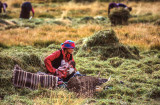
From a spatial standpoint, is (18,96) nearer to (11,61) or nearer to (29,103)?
(29,103)

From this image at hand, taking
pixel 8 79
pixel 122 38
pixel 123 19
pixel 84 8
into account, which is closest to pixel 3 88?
pixel 8 79

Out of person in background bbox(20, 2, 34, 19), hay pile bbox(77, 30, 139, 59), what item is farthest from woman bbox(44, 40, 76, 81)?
person in background bbox(20, 2, 34, 19)

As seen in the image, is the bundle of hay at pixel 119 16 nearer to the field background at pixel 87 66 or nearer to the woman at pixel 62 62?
the field background at pixel 87 66

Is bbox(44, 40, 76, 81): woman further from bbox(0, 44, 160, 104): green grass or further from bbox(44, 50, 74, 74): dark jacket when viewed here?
bbox(0, 44, 160, 104): green grass

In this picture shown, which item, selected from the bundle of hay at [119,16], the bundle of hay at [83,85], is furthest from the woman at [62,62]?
the bundle of hay at [119,16]

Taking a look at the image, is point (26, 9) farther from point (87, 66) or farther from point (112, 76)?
point (112, 76)

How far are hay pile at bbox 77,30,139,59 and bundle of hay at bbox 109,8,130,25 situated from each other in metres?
5.57

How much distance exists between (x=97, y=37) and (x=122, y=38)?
2.05 meters

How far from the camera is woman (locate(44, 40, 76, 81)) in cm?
564

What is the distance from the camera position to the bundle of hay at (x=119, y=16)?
1423 centimetres

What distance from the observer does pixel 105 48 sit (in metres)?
8.55

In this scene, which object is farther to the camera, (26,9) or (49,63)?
(26,9)

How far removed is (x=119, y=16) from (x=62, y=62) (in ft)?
29.9

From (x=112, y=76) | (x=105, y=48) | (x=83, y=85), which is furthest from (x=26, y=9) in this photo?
(x=83, y=85)
